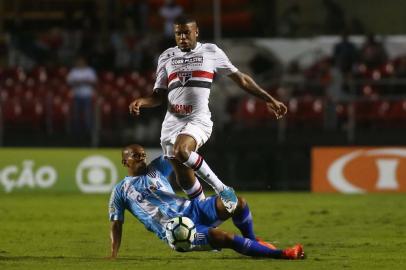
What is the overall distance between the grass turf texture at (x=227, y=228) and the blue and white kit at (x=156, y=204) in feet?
1.36

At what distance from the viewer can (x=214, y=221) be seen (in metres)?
10.1

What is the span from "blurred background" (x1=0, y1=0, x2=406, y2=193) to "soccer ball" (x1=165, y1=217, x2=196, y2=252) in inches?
400

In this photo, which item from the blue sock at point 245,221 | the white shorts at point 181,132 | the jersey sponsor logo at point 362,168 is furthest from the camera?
the jersey sponsor logo at point 362,168

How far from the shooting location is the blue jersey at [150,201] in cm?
1009

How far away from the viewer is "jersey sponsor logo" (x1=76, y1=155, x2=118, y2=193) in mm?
20500

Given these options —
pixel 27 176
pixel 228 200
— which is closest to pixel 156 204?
pixel 228 200

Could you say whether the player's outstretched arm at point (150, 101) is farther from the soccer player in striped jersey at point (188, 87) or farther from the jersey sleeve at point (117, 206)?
the jersey sleeve at point (117, 206)

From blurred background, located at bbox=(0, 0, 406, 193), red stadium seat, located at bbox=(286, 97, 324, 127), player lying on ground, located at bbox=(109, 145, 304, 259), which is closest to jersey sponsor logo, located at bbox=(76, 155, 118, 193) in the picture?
blurred background, located at bbox=(0, 0, 406, 193)

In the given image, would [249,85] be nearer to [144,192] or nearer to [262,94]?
[262,94]

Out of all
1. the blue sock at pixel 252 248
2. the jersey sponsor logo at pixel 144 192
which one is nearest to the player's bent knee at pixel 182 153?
the jersey sponsor logo at pixel 144 192

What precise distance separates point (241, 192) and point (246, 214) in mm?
10472

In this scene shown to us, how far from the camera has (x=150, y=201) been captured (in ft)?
33.3

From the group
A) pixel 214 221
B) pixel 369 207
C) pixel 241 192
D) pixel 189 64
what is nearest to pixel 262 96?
pixel 189 64

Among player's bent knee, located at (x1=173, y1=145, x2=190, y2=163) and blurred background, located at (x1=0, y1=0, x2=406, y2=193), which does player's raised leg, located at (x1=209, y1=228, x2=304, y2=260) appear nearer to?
player's bent knee, located at (x1=173, y1=145, x2=190, y2=163)
